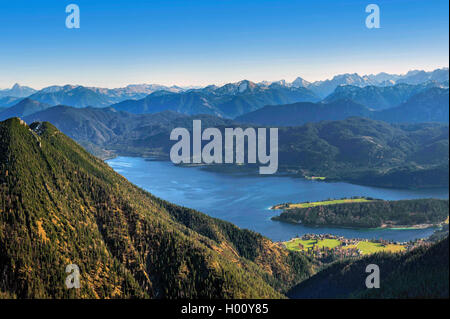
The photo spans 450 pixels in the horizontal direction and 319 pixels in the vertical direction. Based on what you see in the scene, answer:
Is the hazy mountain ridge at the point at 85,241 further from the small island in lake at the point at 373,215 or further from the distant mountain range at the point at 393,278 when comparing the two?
the small island in lake at the point at 373,215

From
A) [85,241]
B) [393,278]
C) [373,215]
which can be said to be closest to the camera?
[393,278]

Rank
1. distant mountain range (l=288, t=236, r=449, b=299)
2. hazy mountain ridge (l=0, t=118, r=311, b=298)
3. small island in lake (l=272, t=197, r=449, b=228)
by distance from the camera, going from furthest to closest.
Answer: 1. small island in lake (l=272, t=197, r=449, b=228)
2. hazy mountain ridge (l=0, t=118, r=311, b=298)
3. distant mountain range (l=288, t=236, r=449, b=299)

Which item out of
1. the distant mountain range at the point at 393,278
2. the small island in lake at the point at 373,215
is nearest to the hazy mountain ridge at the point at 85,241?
the distant mountain range at the point at 393,278

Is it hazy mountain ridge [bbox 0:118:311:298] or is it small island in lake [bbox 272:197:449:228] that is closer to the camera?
hazy mountain ridge [bbox 0:118:311:298]

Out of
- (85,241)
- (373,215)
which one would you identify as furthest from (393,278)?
(373,215)

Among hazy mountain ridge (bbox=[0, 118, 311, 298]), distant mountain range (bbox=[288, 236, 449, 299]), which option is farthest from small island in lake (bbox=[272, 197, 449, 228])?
distant mountain range (bbox=[288, 236, 449, 299])

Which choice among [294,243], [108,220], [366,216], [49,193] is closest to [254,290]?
[108,220]

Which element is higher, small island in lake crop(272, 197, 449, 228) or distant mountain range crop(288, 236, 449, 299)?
distant mountain range crop(288, 236, 449, 299)

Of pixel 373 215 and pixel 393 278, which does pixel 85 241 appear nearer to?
pixel 393 278

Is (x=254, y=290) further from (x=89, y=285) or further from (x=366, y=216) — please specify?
(x=366, y=216)

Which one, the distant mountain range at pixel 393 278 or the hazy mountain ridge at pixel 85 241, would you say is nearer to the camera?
the distant mountain range at pixel 393 278

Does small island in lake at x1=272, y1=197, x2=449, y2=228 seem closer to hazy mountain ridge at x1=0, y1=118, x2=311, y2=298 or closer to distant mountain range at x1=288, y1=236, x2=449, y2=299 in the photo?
hazy mountain ridge at x1=0, y1=118, x2=311, y2=298

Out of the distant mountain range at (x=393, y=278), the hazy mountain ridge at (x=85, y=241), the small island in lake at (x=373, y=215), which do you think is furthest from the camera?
the small island in lake at (x=373, y=215)
